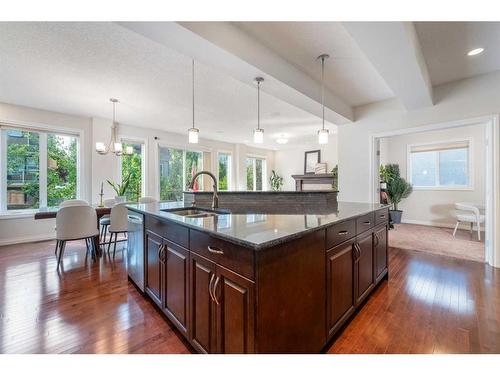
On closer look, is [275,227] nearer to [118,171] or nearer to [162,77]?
[162,77]

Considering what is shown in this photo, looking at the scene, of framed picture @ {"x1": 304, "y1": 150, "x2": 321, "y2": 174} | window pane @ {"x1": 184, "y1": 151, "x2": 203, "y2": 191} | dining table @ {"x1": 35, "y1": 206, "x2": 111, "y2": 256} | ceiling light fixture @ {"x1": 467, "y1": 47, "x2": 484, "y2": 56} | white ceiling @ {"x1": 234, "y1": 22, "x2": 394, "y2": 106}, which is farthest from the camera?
framed picture @ {"x1": 304, "y1": 150, "x2": 321, "y2": 174}

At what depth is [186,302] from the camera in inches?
57.2

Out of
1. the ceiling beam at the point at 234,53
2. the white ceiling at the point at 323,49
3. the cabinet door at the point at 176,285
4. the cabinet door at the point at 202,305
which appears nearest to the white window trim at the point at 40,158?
the cabinet door at the point at 176,285

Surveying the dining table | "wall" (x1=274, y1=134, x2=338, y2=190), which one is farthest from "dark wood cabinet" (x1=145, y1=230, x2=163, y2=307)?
"wall" (x1=274, y1=134, x2=338, y2=190)

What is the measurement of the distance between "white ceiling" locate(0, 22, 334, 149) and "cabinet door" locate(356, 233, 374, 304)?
2.19m

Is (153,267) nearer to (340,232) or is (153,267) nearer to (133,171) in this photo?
(340,232)

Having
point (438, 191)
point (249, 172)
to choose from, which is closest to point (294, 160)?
point (249, 172)

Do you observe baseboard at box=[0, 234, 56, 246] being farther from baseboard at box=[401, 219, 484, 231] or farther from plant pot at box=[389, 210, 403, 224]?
baseboard at box=[401, 219, 484, 231]

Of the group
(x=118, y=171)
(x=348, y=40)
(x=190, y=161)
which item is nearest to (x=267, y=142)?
(x=190, y=161)

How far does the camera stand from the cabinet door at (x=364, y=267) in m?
1.83

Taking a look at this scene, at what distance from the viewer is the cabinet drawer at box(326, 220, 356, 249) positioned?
4.70ft

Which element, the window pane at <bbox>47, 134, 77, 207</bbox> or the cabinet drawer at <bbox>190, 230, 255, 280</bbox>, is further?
the window pane at <bbox>47, 134, 77, 207</bbox>

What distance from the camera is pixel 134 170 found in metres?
5.37

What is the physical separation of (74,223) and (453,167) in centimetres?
786
